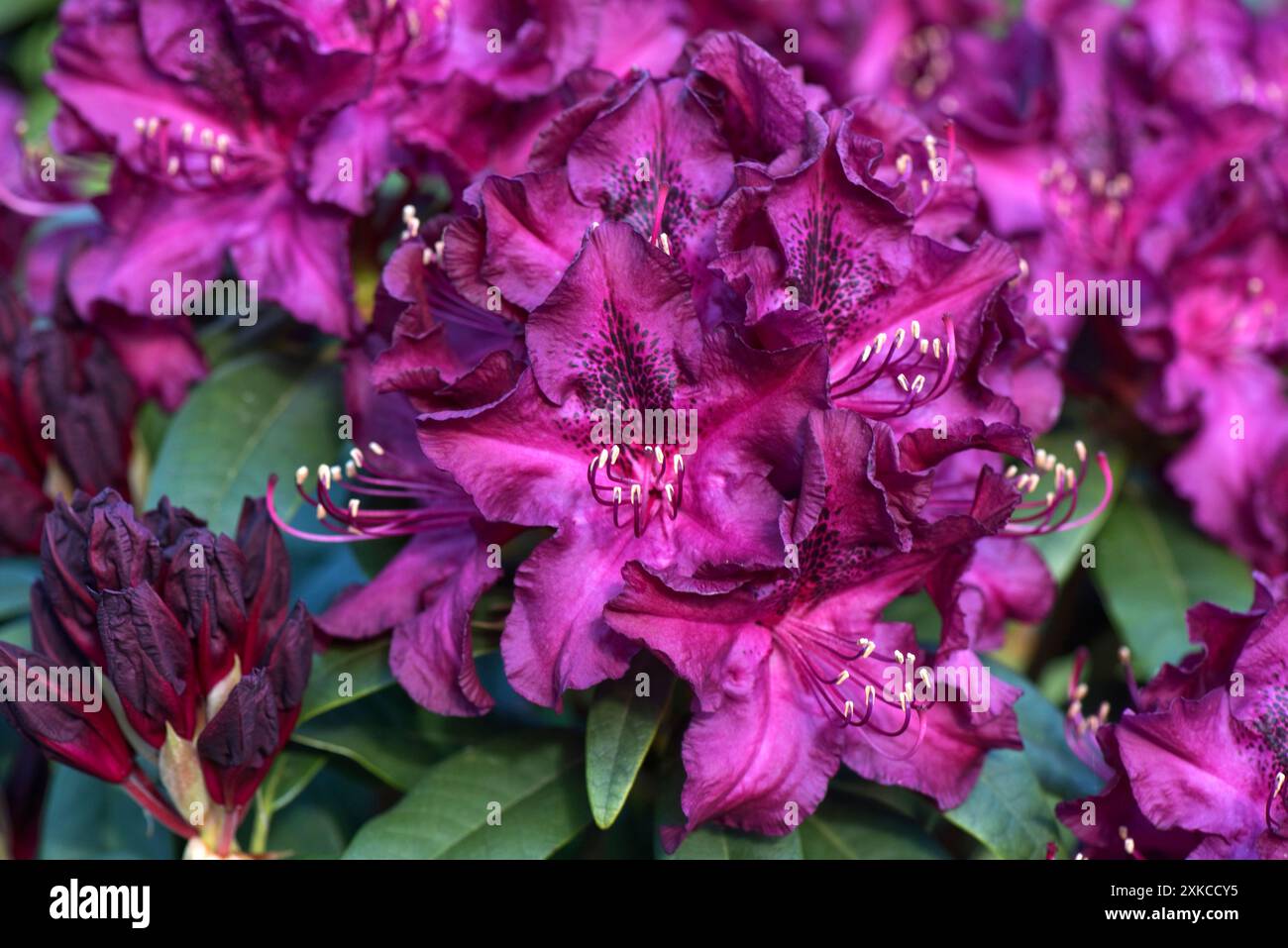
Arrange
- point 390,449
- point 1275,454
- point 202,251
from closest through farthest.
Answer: point 390,449
point 202,251
point 1275,454

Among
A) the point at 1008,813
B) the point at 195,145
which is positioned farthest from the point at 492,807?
the point at 195,145

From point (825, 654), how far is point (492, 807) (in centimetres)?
30

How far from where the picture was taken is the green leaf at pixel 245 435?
129cm

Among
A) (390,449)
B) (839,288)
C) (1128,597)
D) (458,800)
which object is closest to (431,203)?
(390,449)

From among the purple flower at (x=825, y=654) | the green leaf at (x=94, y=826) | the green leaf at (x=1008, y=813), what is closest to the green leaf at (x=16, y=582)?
the green leaf at (x=94, y=826)

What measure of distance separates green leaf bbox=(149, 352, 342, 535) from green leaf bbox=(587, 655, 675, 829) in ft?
1.23

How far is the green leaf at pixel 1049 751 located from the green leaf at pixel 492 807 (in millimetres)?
395

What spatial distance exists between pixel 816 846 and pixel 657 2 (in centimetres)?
79

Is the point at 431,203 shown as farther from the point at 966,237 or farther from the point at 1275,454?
the point at 1275,454

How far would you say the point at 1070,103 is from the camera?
5.08 ft

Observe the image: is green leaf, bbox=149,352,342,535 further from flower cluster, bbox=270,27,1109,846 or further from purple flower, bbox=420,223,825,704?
purple flower, bbox=420,223,825,704

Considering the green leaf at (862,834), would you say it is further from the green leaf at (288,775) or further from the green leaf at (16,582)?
the green leaf at (16,582)

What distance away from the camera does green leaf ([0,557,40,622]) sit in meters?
1.35

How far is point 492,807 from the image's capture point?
3.71ft
